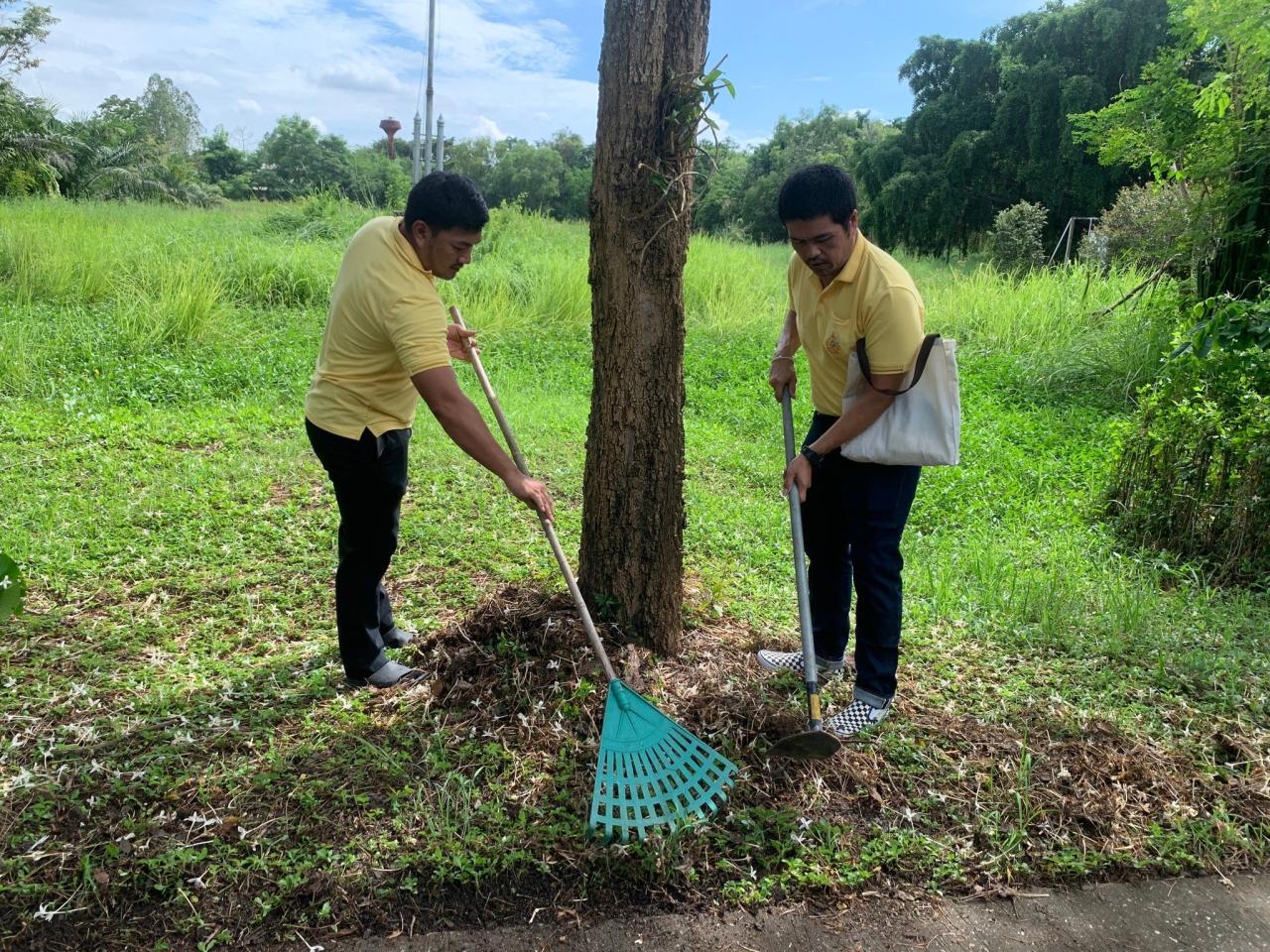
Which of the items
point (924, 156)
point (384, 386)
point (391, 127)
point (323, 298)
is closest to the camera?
point (384, 386)

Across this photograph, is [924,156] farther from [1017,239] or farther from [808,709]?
[808,709]

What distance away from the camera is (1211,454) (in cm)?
432

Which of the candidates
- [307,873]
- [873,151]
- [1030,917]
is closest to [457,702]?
[307,873]

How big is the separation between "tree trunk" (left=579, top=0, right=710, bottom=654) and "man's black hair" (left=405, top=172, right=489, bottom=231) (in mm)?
437

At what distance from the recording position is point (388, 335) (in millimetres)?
2436

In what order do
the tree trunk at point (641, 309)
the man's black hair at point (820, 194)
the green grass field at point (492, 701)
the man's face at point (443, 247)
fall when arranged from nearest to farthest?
the green grass field at point (492, 701) → the man's black hair at point (820, 194) → the man's face at point (443, 247) → the tree trunk at point (641, 309)

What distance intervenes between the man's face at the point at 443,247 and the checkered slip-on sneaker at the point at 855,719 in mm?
1869

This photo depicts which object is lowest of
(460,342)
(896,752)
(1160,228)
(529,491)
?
(896,752)

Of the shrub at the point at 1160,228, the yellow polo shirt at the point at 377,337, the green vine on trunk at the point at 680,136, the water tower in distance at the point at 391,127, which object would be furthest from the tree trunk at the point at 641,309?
the water tower in distance at the point at 391,127

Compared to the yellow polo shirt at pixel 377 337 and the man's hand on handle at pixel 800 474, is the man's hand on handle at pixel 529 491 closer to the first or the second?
the yellow polo shirt at pixel 377 337

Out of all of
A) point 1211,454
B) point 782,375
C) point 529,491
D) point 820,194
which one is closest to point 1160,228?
point 1211,454

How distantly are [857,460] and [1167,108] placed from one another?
7404mm

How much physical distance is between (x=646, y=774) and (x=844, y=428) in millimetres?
1168

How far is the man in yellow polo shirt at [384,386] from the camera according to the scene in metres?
2.39
